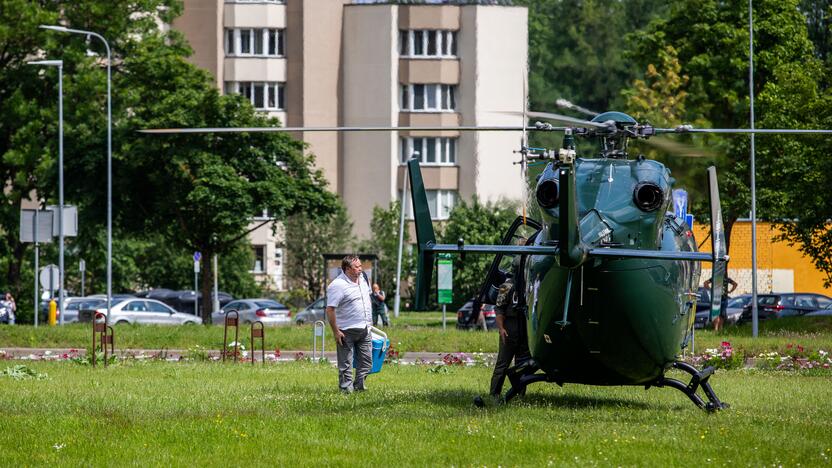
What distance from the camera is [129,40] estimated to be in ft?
165

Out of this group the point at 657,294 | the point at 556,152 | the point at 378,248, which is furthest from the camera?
the point at 378,248

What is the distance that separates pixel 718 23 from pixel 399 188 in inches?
859

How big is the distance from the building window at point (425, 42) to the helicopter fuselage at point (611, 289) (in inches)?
2207

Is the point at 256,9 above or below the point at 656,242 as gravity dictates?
above

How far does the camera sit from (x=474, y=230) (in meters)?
64.2

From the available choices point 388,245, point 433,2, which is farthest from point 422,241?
point 433,2

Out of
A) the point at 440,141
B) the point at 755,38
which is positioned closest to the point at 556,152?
the point at 755,38

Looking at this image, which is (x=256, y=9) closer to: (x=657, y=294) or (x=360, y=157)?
(x=360, y=157)

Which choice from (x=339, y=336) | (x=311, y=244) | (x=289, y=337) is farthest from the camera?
(x=311, y=244)

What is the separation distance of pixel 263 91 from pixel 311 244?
1070cm

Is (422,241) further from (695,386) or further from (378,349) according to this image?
(378,349)

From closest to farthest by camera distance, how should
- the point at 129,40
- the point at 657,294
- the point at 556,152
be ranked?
the point at 556,152
the point at 657,294
the point at 129,40

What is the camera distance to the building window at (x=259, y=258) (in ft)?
246

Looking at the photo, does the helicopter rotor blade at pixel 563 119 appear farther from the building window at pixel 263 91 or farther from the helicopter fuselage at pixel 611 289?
the building window at pixel 263 91
